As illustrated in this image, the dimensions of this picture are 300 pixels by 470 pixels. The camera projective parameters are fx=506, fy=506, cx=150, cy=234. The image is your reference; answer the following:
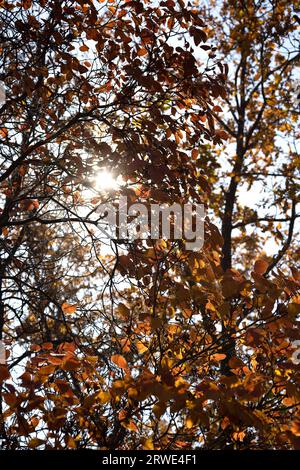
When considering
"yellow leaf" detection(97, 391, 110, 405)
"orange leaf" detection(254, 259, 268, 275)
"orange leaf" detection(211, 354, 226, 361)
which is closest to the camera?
"yellow leaf" detection(97, 391, 110, 405)

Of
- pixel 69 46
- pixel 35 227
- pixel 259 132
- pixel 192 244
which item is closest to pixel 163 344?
pixel 192 244

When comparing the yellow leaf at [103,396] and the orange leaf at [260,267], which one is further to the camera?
the orange leaf at [260,267]

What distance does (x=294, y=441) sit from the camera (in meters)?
2.73

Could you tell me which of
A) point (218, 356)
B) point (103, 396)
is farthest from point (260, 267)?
point (103, 396)

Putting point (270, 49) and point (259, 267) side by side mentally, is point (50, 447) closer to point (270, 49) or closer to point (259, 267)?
point (259, 267)

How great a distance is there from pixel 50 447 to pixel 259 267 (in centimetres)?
167

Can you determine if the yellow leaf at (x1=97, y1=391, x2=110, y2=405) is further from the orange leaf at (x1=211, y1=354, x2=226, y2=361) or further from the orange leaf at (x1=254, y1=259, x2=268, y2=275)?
the orange leaf at (x1=254, y1=259, x2=268, y2=275)

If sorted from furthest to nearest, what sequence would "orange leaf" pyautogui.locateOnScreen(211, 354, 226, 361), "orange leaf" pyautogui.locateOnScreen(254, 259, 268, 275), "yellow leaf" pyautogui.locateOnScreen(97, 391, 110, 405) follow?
"orange leaf" pyautogui.locateOnScreen(211, 354, 226, 361) → "orange leaf" pyautogui.locateOnScreen(254, 259, 268, 275) → "yellow leaf" pyautogui.locateOnScreen(97, 391, 110, 405)

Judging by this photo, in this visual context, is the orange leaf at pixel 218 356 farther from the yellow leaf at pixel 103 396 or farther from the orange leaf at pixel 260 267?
the yellow leaf at pixel 103 396

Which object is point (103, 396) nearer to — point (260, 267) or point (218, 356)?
point (218, 356)

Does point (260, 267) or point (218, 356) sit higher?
point (260, 267)

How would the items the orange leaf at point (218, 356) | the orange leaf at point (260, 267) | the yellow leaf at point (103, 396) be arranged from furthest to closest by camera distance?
the orange leaf at point (218, 356) → the orange leaf at point (260, 267) → the yellow leaf at point (103, 396)

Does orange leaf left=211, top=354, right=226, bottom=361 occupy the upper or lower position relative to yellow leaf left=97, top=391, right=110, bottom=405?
upper

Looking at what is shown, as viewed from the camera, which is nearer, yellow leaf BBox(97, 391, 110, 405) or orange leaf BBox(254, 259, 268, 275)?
yellow leaf BBox(97, 391, 110, 405)
